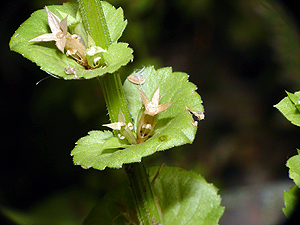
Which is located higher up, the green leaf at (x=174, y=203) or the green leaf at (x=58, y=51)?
the green leaf at (x=58, y=51)

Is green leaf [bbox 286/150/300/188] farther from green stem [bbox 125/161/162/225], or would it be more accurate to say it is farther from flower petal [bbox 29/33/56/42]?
flower petal [bbox 29/33/56/42]

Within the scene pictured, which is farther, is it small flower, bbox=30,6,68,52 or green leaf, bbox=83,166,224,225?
green leaf, bbox=83,166,224,225

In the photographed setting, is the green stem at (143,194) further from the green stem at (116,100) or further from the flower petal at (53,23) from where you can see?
the flower petal at (53,23)

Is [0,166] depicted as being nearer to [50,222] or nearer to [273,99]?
[50,222]

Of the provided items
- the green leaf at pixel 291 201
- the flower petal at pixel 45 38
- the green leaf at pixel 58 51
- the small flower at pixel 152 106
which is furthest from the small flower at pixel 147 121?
the green leaf at pixel 291 201

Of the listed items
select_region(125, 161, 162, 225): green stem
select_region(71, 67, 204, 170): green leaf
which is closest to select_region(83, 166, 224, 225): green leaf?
select_region(125, 161, 162, 225): green stem
